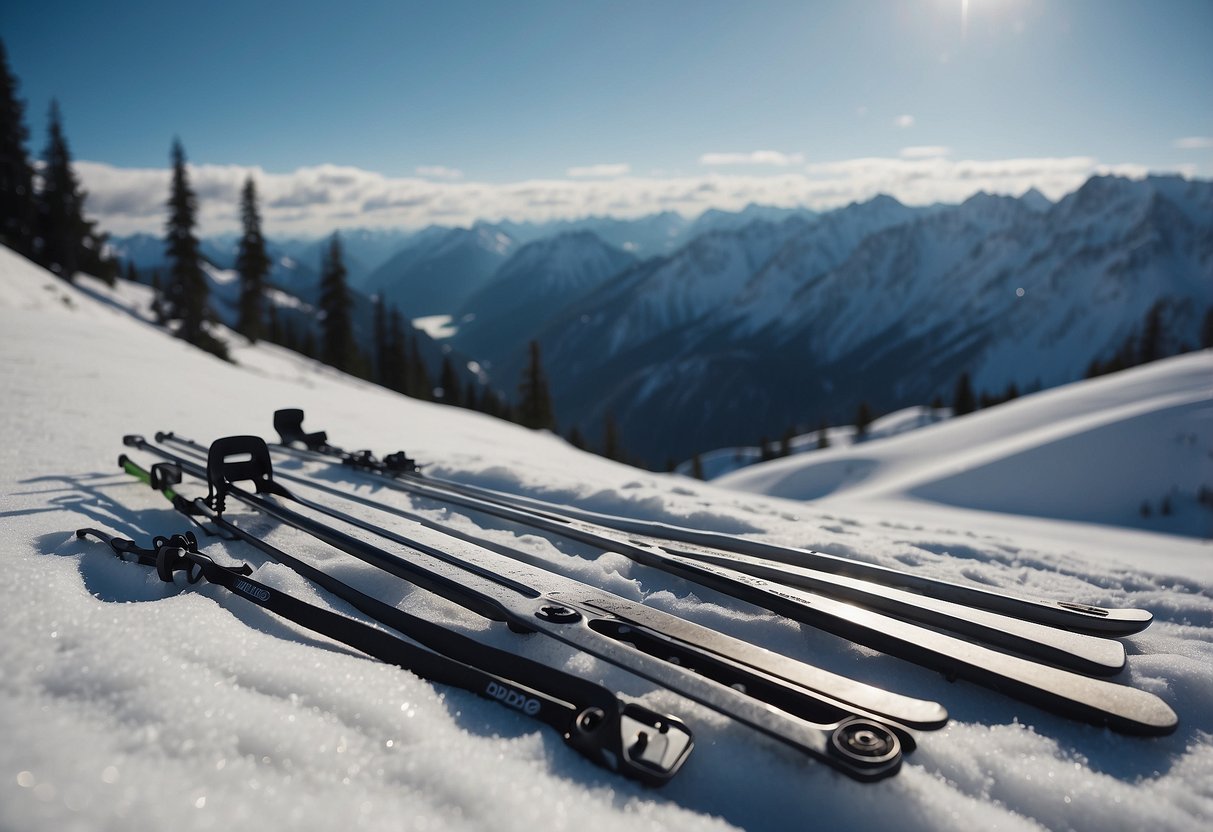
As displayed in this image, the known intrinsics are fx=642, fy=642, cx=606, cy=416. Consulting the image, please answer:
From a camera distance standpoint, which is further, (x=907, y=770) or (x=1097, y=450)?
(x=1097, y=450)

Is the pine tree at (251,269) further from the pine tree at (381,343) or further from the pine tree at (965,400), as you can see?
the pine tree at (965,400)

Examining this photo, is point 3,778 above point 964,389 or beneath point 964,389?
above

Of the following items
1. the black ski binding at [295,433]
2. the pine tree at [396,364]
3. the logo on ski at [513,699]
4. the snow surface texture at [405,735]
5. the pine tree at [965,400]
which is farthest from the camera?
the pine tree at [965,400]

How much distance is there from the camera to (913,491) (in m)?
17.5

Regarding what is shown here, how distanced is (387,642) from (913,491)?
17735mm

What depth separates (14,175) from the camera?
36.5 metres

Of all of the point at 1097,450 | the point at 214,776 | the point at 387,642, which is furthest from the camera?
the point at 1097,450

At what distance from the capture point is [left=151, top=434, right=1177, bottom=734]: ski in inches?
86.4

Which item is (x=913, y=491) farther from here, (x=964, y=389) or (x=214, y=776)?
(x=964, y=389)

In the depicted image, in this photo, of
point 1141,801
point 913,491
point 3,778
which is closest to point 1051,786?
point 1141,801

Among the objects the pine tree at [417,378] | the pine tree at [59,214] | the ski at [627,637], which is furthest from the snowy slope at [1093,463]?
the pine tree at [59,214]

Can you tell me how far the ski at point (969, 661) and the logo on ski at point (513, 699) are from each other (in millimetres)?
1329

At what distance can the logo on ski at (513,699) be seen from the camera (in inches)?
81.9

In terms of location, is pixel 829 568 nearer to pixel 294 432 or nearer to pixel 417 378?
pixel 294 432
